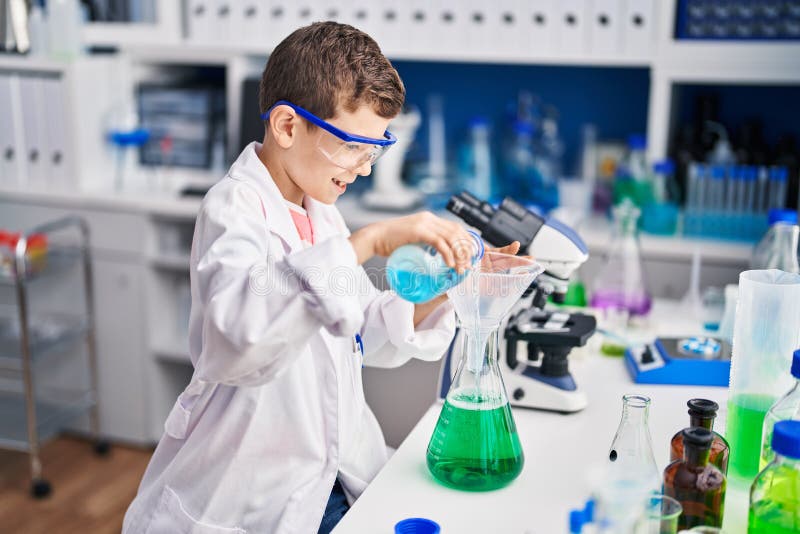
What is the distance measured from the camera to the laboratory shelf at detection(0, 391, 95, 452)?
272 centimetres

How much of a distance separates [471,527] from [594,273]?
1461 mm

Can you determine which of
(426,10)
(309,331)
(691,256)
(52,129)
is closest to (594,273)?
(691,256)

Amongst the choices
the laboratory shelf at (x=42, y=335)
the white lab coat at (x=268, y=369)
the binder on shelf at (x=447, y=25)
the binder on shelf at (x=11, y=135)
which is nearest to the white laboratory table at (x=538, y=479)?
the white lab coat at (x=268, y=369)

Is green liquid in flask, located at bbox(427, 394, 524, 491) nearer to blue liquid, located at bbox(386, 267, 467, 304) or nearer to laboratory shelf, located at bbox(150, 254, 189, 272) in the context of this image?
blue liquid, located at bbox(386, 267, 467, 304)

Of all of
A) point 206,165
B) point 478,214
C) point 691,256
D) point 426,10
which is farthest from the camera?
point 206,165

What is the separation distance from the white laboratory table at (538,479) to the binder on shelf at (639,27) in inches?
52.8

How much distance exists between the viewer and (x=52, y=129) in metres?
2.87

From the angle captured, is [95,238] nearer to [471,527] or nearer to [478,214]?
[478,214]

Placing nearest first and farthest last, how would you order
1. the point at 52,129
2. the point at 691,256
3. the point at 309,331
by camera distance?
the point at 309,331 → the point at 691,256 → the point at 52,129

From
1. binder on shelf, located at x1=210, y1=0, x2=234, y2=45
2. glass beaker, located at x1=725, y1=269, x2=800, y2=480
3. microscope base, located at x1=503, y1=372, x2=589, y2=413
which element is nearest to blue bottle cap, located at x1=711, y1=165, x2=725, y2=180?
microscope base, located at x1=503, y1=372, x2=589, y2=413

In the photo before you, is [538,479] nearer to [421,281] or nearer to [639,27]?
[421,281]

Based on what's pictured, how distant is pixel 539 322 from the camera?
1464 millimetres

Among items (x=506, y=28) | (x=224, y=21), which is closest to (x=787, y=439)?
(x=506, y=28)

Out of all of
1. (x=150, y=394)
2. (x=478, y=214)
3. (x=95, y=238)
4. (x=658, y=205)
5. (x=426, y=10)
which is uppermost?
(x=426, y=10)
